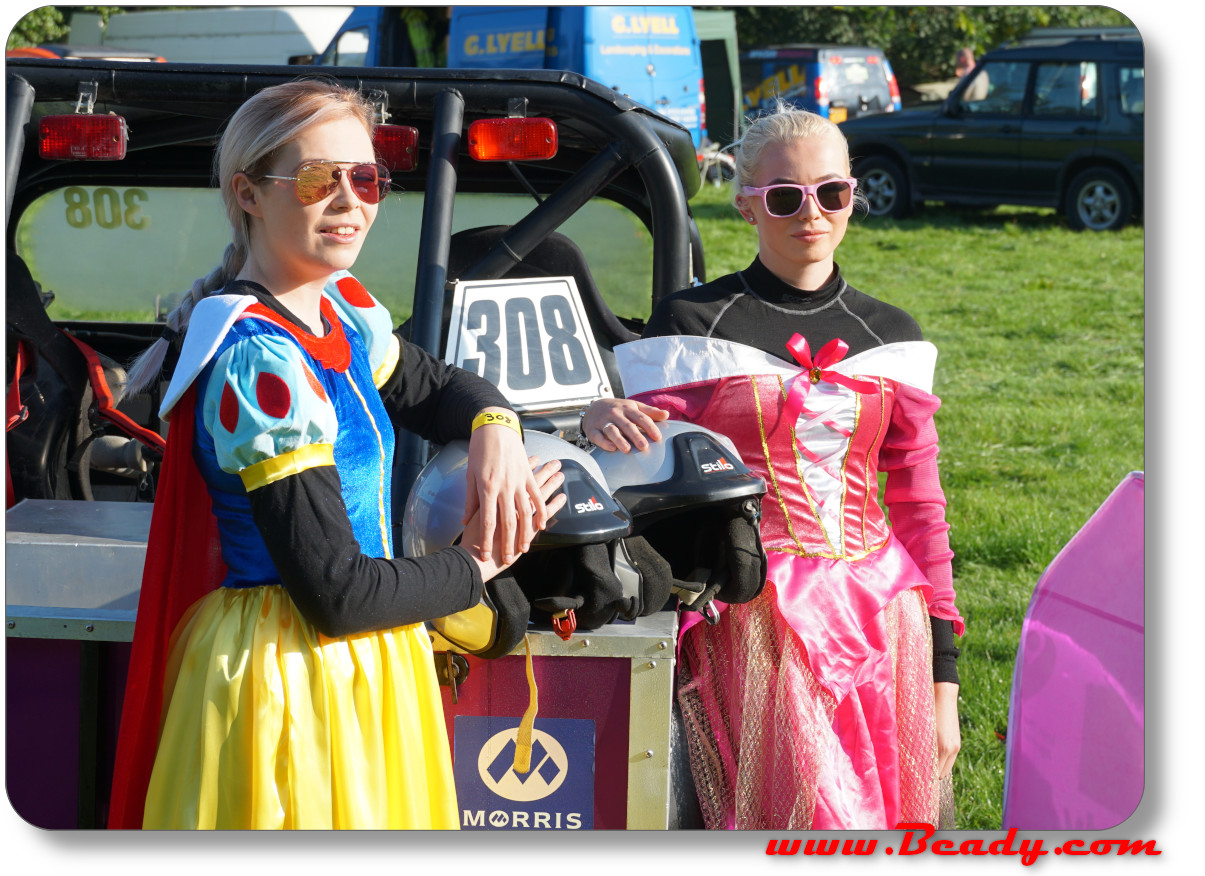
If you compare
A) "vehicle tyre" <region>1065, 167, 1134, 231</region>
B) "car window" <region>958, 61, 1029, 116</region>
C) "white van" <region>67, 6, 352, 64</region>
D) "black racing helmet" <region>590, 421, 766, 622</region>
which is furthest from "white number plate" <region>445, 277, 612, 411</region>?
"white van" <region>67, 6, 352, 64</region>

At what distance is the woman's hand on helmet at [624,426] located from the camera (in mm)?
1986

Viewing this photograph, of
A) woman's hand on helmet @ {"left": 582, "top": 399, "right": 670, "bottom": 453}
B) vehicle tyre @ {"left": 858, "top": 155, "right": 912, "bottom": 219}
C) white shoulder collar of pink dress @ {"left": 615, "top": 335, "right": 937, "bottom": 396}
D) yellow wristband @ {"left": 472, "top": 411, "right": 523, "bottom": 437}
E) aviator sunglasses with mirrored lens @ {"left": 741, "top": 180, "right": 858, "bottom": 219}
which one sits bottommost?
woman's hand on helmet @ {"left": 582, "top": 399, "right": 670, "bottom": 453}

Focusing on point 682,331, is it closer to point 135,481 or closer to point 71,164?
point 135,481

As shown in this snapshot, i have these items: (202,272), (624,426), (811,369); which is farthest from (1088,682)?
(202,272)

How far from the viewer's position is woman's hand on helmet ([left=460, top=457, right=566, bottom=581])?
5.54ft

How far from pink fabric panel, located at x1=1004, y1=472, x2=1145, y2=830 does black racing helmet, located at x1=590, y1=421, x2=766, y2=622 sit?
704 mm

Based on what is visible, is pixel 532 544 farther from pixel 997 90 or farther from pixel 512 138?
pixel 997 90

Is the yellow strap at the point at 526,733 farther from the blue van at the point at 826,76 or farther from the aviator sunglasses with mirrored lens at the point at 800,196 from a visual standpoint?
the blue van at the point at 826,76

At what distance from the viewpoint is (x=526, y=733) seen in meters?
2.01

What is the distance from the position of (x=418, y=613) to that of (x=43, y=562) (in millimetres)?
1195

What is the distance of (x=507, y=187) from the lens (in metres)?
3.65

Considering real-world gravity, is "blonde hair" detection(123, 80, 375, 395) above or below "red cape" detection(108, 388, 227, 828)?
above

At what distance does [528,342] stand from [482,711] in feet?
3.24

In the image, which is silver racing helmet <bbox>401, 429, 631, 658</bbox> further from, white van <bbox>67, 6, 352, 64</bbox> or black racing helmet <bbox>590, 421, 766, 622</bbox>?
white van <bbox>67, 6, 352, 64</bbox>
